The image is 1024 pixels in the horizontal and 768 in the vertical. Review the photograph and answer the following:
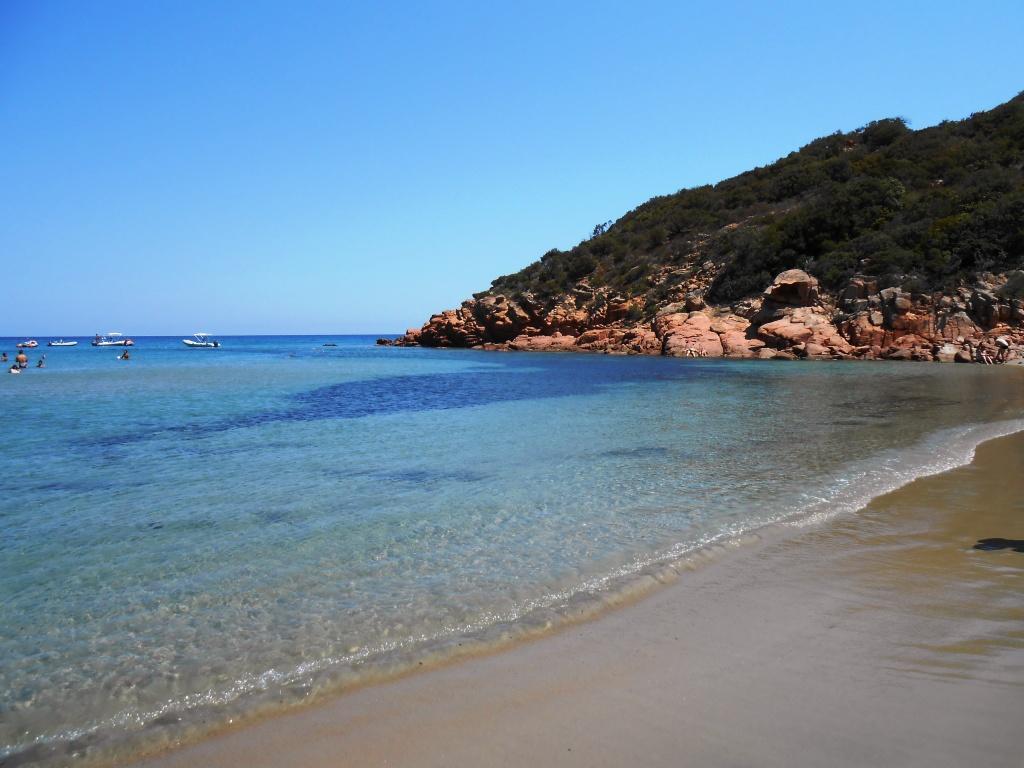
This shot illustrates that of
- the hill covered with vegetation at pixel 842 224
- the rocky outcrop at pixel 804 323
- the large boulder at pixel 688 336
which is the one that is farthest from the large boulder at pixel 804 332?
the hill covered with vegetation at pixel 842 224

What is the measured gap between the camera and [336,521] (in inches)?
273

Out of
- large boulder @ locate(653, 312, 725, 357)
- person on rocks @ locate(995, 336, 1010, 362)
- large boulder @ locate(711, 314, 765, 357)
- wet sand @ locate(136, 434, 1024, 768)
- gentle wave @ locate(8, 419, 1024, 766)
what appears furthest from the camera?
large boulder @ locate(653, 312, 725, 357)

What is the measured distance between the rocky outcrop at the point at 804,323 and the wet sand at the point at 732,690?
30936 millimetres

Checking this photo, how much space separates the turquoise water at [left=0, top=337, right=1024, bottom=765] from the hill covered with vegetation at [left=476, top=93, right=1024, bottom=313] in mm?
21706

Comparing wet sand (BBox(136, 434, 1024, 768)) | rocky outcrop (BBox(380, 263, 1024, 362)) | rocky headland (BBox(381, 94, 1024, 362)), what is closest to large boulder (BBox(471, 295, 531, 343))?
rocky headland (BBox(381, 94, 1024, 362))

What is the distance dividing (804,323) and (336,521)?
33816mm

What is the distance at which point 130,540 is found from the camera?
20.8 ft

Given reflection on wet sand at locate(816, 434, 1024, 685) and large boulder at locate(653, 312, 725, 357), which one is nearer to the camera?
reflection on wet sand at locate(816, 434, 1024, 685)

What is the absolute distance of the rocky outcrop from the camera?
31.0 metres

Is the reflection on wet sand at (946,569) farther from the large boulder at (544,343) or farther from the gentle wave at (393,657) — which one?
the large boulder at (544,343)

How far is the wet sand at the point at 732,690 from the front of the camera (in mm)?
3004

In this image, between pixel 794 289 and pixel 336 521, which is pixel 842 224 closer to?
pixel 794 289

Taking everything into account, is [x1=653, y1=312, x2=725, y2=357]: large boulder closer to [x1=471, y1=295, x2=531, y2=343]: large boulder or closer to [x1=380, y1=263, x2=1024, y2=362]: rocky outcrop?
[x1=380, y1=263, x2=1024, y2=362]: rocky outcrop

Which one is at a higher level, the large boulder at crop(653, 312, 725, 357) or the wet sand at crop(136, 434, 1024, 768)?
the large boulder at crop(653, 312, 725, 357)
